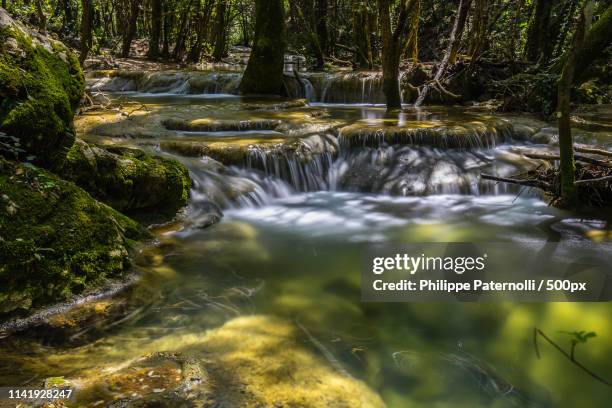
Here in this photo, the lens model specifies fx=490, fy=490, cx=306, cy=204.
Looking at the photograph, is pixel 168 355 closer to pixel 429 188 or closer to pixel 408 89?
pixel 429 188

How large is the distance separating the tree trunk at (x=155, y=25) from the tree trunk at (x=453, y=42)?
10183 millimetres

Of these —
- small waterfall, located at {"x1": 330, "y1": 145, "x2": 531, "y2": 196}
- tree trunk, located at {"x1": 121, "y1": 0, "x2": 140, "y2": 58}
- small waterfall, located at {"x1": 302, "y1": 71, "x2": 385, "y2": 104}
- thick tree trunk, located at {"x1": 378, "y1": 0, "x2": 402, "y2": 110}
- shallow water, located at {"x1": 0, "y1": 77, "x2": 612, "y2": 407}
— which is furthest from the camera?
tree trunk, located at {"x1": 121, "y1": 0, "x2": 140, "y2": 58}

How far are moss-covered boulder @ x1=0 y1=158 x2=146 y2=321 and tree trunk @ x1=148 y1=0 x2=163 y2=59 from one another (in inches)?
600

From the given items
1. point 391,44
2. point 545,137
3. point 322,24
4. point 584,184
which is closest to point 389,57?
point 391,44

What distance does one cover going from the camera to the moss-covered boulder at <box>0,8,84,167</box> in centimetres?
353

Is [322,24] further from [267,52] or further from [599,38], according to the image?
[599,38]

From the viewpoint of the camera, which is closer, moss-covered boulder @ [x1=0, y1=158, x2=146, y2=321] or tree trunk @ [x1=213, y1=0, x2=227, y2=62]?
moss-covered boulder @ [x1=0, y1=158, x2=146, y2=321]

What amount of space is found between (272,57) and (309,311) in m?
9.16

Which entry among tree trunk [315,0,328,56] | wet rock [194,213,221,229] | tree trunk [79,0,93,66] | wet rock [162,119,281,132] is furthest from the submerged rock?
tree trunk [315,0,328,56]

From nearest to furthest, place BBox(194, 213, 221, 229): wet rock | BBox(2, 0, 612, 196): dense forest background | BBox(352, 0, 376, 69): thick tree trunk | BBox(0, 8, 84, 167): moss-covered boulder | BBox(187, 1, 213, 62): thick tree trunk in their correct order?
BBox(0, 8, 84, 167): moss-covered boulder
BBox(194, 213, 221, 229): wet rock
BBox(2, 0, 612, 196): dense forest background
BBox(352, 0, 376, 69): thick tree trunk
BBox(187, 1, 213, 62): thick tree trunk

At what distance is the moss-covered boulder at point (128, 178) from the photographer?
4352 mm

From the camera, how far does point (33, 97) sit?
147 inches

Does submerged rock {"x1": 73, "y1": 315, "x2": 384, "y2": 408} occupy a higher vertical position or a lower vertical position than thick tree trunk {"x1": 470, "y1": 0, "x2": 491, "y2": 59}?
lower

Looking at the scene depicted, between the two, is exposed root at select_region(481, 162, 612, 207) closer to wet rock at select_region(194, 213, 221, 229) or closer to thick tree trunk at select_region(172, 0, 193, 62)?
wet rock at select_region(194, 213, 221, 229)
